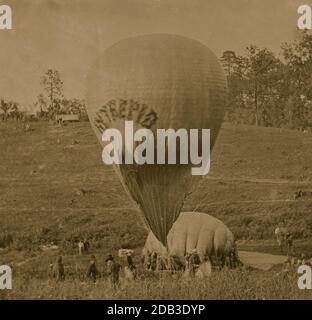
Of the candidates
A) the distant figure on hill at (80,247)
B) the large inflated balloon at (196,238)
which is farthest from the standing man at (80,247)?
the large inflated balloon at (196,238)

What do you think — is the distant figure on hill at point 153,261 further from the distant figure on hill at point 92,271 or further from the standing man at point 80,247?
the standing man at point 80,247

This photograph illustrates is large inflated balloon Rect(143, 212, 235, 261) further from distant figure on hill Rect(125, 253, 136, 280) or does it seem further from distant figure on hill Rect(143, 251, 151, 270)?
distant figure on hill Rect(125, 253, 136, 280)

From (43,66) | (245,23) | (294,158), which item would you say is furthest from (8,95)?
(294,158)

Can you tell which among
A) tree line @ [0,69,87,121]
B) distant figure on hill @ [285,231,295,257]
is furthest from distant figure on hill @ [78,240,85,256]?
distant figure on hill @ [285,231,295,257]

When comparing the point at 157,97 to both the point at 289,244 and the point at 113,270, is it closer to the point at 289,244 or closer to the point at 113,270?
the point at 113,270

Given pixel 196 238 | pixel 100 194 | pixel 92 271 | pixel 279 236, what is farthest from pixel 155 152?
pixel 279 236
